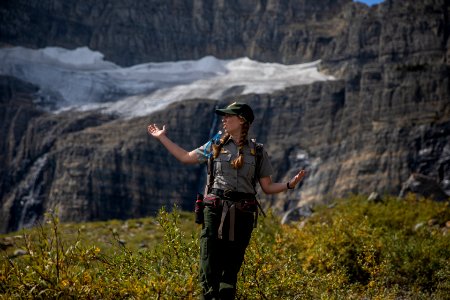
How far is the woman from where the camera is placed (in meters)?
7.06

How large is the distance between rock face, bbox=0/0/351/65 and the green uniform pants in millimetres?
118080

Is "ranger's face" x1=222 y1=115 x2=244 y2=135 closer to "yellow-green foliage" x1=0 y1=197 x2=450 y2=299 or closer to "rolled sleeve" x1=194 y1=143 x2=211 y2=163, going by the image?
"rolled sleeve" x1=194 y1=143 x2=211 y2=163

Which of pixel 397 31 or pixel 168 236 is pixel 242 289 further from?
pixel 397 31

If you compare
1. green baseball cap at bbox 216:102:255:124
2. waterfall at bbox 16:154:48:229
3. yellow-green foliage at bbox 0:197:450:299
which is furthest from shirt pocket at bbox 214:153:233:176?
waterfall at bbox 16:154:48:229

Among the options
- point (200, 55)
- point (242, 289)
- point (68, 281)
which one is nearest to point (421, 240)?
point (242, 289)

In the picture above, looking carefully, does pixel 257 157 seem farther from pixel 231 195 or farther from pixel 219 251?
pixel 219 251

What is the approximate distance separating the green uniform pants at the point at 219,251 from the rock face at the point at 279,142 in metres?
56.9

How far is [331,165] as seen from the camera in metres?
70.8

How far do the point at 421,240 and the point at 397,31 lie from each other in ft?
299

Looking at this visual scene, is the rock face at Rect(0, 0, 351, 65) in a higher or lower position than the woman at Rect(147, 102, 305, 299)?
higher

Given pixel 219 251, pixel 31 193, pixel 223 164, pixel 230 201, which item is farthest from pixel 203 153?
pixel 31 193

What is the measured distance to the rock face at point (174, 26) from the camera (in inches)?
4985

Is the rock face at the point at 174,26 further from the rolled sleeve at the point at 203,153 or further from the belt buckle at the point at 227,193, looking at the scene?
the belt buckle at the point at 227,193

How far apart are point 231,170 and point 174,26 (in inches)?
5105
